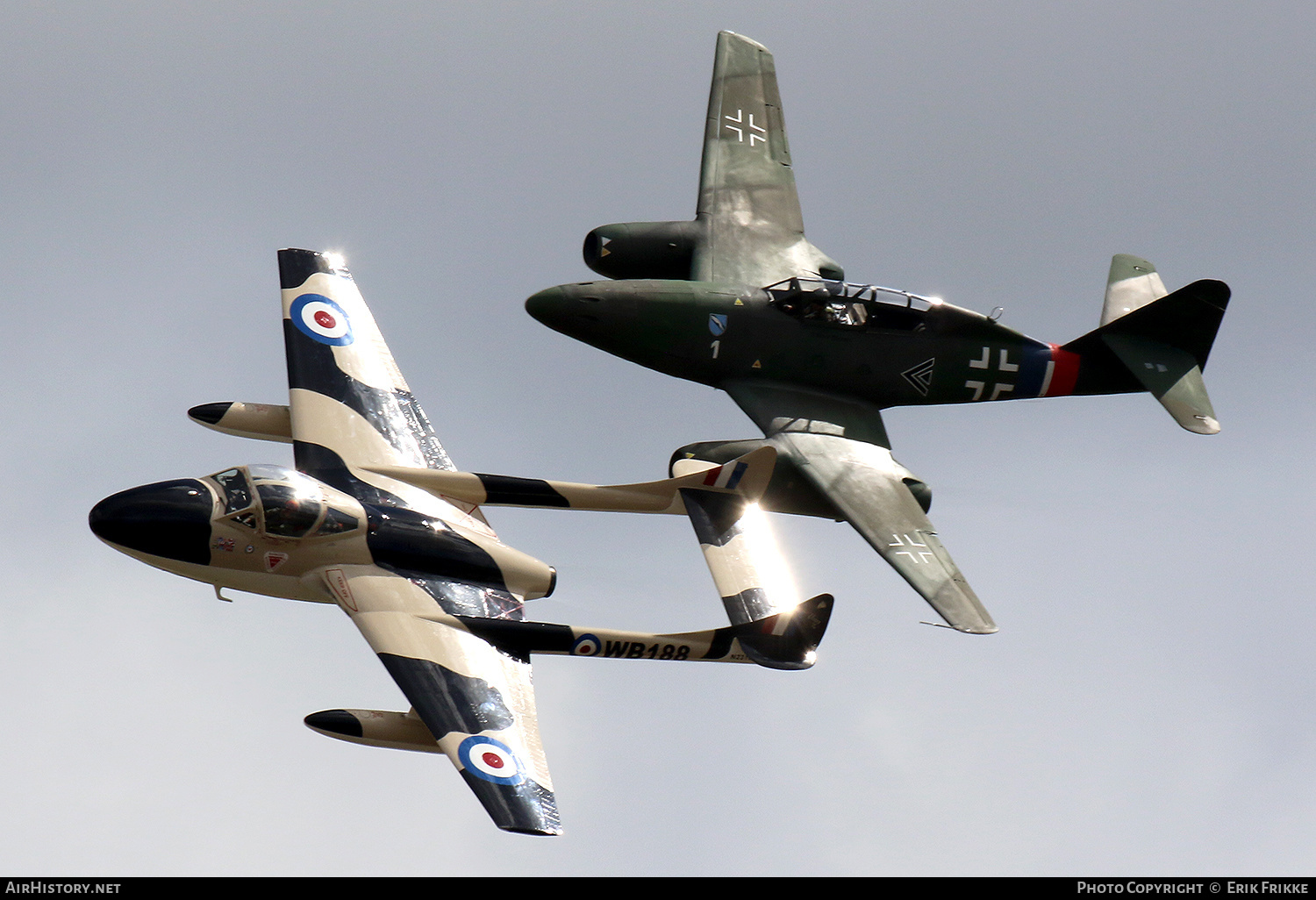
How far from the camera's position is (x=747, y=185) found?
135ft

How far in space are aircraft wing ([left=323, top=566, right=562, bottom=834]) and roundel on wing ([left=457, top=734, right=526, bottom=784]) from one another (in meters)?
0.01

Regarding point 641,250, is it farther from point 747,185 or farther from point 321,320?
point 321,320

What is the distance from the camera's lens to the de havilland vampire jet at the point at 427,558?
28.9 meters

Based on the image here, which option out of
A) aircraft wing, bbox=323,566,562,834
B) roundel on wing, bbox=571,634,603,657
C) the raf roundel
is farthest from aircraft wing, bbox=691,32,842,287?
aircraft wing, bbox=323,566,562,834

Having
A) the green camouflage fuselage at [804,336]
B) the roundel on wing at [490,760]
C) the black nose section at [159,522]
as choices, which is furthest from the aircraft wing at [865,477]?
the black nose section at [159,522]

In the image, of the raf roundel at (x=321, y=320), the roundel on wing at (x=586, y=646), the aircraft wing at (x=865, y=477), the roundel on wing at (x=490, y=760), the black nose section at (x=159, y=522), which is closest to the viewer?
the roundel on wing at (x=490, y=760)

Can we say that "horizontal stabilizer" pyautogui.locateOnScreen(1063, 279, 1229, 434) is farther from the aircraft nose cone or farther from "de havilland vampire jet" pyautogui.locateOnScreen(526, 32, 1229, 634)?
the aircraft nose cone

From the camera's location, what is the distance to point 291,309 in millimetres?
36125

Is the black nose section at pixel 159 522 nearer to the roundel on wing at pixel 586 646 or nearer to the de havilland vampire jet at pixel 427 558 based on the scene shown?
the de havilland vampire jet at pixel 427 558

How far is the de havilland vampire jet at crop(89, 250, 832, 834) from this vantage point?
94.9ft

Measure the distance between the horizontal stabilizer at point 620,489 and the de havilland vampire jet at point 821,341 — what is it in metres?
1.50

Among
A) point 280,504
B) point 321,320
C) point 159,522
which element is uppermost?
point 321,320

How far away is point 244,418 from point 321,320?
2753 millimetres

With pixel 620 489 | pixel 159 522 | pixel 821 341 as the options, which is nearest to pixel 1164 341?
pixel 821 341
